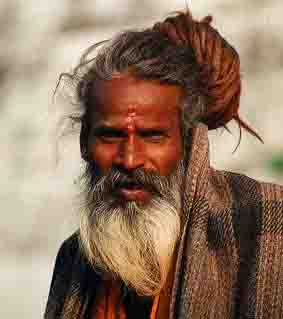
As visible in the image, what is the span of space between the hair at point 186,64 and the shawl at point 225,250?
273mm

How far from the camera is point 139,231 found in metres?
3.57

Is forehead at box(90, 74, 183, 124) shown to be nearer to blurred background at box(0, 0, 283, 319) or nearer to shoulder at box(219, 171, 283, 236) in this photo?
shoulder at box(219, 171, 283, 236)

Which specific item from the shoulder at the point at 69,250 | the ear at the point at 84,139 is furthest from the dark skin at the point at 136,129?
the shoulder at the point at 69,250

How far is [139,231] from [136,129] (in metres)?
0.33

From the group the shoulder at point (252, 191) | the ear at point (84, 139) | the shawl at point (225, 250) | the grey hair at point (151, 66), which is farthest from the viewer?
the ear at point (84, 139)

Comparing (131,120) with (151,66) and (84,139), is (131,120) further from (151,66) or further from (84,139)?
(84,139)

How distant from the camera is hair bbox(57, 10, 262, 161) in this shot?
3.67 meters

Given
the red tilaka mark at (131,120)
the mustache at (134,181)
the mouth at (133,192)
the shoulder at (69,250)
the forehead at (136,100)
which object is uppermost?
the forehead at (136,100)

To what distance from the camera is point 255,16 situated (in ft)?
20.4

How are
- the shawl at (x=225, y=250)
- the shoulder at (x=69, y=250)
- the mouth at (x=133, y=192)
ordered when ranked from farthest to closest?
the shoulder at (x=69, y=250) → the mouth at (x=133, y=192) → the shawl at (x=225, y=250)

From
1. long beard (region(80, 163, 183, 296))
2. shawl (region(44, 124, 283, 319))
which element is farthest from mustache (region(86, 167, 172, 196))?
shawl (region(44, 124, 283, 319))

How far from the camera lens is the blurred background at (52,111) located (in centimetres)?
607

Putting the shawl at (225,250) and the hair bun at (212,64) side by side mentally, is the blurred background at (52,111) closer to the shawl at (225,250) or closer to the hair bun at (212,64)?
the hair bun at (212,64)

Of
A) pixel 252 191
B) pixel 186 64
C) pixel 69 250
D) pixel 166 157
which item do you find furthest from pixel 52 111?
pixel 252 191
